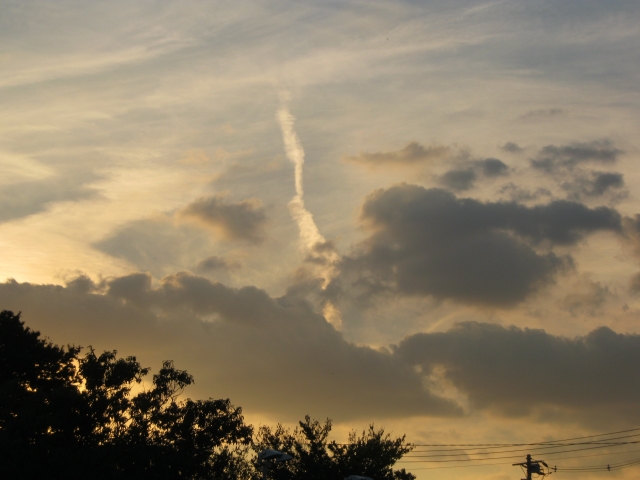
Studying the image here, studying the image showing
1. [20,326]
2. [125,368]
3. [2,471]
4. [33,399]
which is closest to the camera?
[2,471]

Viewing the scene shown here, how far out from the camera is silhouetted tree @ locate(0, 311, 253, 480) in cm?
4347

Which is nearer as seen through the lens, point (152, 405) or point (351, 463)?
point (152, 405)

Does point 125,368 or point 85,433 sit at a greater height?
point 125,368

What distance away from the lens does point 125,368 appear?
1919 inches

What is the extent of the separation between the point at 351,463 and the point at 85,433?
24.3 m

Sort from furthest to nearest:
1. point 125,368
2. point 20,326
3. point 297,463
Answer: point 297,463 → point 20,326 → point 125,368

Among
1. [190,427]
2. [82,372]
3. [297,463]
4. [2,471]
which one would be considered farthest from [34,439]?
[297,463]

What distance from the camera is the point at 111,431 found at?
4662 centimetres

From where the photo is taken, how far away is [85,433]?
1827 inches

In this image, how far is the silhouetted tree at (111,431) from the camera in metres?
43.5

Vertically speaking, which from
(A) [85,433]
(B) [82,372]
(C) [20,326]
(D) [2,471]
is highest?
(C) [20,326]

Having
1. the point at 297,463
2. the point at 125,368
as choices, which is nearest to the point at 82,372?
the point at 125,368

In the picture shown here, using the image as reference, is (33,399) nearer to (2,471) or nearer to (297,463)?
(2,471)

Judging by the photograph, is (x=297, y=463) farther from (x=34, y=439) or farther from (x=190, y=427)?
(x=34, y=439)
